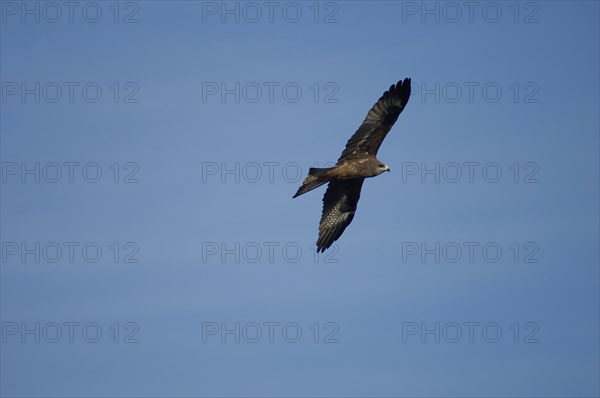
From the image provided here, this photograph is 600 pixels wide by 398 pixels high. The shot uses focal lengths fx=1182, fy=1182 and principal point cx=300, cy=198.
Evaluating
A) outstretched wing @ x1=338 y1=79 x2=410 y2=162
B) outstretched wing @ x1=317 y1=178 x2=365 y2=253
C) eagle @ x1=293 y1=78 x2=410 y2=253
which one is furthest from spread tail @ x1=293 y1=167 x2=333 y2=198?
outstretched wing @ x1=317 y1=178 x2=365 y2=253

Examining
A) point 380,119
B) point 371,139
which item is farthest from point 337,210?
point 380,119

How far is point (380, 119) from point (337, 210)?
10.8 ft

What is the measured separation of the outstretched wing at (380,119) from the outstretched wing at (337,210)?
4.32 feet

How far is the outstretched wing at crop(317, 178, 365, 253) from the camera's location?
120 feet

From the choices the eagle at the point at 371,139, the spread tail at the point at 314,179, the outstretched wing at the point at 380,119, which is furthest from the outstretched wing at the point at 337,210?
the spread tail at the point at 314,179

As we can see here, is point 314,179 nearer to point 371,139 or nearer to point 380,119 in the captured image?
point 371,139

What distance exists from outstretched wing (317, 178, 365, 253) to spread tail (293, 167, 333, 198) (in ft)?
5.87

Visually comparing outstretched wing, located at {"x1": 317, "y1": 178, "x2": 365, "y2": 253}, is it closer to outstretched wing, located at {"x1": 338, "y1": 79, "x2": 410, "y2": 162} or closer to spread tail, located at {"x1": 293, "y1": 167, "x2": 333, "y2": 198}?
outstretched wing, located at {"x1": 338, "y1": 79, "x2": 410, "y2": 162}

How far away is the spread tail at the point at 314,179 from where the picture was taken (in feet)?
111

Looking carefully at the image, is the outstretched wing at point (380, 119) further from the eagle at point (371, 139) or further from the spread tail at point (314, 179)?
the spread tail at point (314, 179)

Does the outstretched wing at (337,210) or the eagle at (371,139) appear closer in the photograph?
the eagle at (371,139)

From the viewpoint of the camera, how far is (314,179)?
3425 cm

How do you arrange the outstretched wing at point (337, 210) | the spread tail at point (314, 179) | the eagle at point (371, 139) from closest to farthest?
the spread tail at point (314, 179), the eagle at point (371, 139), the outstretched wing at point (337, 210)

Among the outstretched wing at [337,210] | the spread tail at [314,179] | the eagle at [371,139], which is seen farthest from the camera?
the outstretched wing at [337,210]
